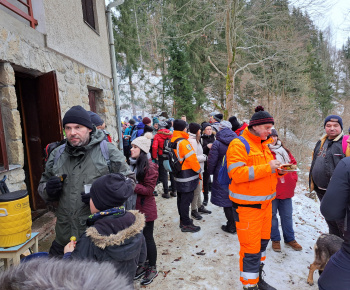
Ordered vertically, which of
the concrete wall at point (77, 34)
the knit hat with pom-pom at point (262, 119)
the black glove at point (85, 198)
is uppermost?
the concrete wall at point (77, 34)

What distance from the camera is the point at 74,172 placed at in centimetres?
209

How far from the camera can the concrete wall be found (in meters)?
3.88

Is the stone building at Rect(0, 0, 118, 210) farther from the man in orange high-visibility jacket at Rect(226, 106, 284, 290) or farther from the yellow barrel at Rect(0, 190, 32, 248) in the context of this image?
the man in orange high-visibility jacket at Rect(226, 106, 284, 290)

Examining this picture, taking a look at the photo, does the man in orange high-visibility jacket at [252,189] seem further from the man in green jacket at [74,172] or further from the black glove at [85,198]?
the black glove at [85,198]

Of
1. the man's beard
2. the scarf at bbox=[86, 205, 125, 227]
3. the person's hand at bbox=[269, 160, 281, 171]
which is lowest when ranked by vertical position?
the scarf at bbox=[86, 205, 125, 227]

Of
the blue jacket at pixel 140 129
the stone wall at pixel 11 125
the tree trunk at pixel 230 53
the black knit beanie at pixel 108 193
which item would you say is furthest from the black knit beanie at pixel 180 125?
the tree trunk at pixel 230 53

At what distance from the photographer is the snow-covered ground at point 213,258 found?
294cm

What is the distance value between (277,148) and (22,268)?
11.4 ft

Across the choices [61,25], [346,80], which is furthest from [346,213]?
[346,80]

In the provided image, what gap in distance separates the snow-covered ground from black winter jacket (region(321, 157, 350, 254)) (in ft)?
5.31

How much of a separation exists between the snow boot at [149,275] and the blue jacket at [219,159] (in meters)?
1.61

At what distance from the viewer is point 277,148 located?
351 cm

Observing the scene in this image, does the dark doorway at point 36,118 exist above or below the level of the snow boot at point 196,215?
above

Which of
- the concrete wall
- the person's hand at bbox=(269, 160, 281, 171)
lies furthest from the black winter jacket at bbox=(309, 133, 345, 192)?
the concrete wall
